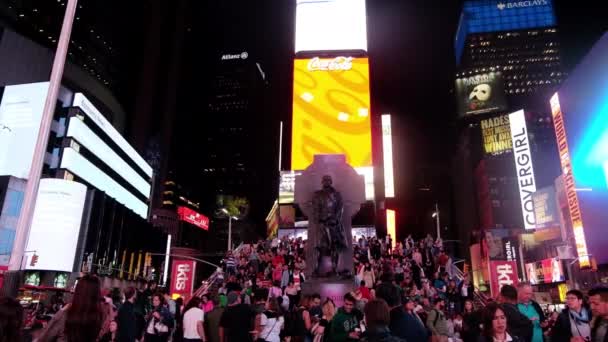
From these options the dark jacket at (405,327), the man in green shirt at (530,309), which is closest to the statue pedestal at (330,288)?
the man in green shirt at (530,309)

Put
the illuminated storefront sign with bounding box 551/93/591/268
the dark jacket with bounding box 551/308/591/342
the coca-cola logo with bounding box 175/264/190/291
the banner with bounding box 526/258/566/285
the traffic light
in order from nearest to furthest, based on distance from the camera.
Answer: the dark jacket with bounding box 551/308/591/342, the coca-cola logo with bounding box 175/264/190/291, the illuminated storefront sign with bounding box 551/93/591/268, the traffic light, the banner with bounding box 526/258/566/285

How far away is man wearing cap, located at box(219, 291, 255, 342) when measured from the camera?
6500 mm

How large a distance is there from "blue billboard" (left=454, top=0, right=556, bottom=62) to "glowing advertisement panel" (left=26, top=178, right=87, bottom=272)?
12094 cm

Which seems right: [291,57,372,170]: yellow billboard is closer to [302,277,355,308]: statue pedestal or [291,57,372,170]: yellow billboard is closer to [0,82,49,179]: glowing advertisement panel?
[0,82,49,179]: glowing advertisement panel

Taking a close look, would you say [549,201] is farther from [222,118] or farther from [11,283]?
[222,118]

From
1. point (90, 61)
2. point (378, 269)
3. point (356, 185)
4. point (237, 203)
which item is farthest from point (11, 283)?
point (237, 203)

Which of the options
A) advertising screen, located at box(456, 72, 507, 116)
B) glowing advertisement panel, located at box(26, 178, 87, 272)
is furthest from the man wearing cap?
advertising screen, located at box(456, 72, 507, 116)

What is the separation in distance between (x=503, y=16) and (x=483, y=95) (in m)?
71.1

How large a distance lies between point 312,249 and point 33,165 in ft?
36.7

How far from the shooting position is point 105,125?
64.1m

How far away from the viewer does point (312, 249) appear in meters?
17.0

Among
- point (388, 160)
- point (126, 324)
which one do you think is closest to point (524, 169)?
point (388, 160)

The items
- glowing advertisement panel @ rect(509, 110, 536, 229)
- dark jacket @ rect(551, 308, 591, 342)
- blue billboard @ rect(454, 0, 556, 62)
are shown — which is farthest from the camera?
blue billboard @ rect(454, 0, 556, 62)

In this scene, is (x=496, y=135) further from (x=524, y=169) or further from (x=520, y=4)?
(x=520, y=4)
